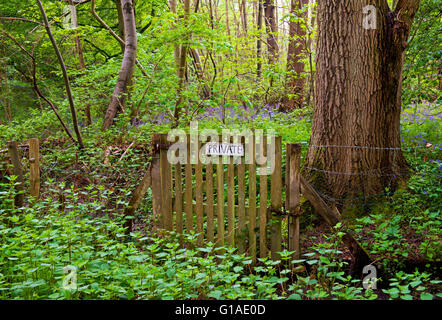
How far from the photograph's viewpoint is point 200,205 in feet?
15.5

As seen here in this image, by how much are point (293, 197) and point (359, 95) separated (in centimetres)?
214

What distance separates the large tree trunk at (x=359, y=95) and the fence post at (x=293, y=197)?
127 cm

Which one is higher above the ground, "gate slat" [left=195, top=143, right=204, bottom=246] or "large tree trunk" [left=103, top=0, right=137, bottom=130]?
"large tree trunk" [left=103, top=0, right=137, bottom=130]

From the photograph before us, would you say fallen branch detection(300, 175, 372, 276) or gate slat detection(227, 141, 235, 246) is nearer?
fallen branch detection(300, 175, 372, 276)

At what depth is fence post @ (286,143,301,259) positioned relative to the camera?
14.0 ft

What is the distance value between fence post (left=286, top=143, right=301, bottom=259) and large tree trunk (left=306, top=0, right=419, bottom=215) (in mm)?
1267

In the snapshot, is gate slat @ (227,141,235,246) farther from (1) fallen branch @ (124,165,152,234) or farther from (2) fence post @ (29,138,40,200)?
(2) fence post @ (29,138,40,200)

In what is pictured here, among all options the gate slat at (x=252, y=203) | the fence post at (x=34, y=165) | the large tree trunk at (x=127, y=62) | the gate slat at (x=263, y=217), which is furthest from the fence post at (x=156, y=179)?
the large tree trunk at (x=127, y=62)

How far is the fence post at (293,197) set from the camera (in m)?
4.26

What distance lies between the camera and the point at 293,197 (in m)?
4.32

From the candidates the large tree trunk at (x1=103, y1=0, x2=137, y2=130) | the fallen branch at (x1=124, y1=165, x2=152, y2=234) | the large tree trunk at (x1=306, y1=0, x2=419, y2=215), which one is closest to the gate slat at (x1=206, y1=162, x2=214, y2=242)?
the fallen branch at (x1=124, y1=165, x2=152, y2=234)

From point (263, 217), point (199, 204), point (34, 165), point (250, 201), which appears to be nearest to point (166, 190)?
point (199, 204)

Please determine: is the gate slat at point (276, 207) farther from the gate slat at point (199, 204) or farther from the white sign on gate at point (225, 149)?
the gate slat at point (199, 204)
